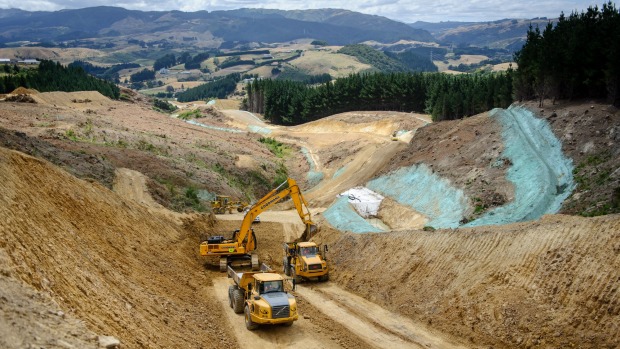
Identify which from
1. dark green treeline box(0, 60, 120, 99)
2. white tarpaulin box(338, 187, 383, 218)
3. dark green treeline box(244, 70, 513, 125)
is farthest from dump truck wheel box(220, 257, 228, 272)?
dark green treeline box(0, 60, 120, 99)

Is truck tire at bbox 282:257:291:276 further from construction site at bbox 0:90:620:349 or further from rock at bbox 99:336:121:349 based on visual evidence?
rock at bbox 99:336:121:349

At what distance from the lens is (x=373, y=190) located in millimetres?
50375

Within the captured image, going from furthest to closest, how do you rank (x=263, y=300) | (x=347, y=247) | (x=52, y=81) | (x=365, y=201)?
(x=52, y=81) < (x=365, y=201) < (x=347, y=247) < (x=263, y=300)

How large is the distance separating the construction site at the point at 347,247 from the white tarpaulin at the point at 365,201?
0.83ft

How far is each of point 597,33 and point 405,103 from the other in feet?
194

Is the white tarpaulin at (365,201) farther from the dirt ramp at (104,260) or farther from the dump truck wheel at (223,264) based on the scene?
the dirt ramp at (104,260)

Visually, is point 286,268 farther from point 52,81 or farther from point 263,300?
point 52,81

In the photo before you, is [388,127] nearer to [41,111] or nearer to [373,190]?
[373,190]

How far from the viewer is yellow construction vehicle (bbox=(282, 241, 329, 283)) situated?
31406mm

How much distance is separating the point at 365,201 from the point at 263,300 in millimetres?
23104

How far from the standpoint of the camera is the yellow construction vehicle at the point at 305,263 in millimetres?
31406

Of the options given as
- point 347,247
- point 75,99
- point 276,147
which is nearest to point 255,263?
point 347,247

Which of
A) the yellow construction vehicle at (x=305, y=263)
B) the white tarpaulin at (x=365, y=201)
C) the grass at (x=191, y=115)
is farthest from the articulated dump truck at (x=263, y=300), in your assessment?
the grass at (x=191, y=115)

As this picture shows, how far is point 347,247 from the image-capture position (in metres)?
34.8
